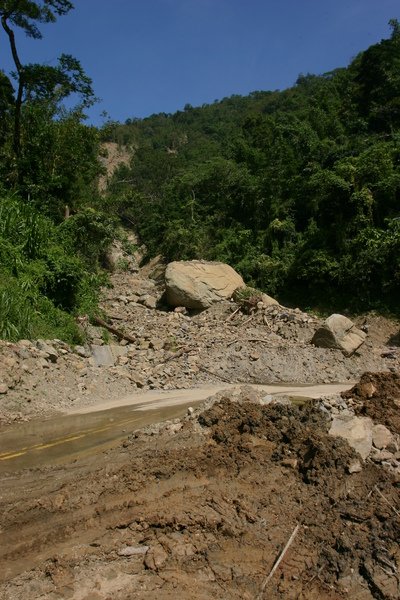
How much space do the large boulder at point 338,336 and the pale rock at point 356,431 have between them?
8316mm

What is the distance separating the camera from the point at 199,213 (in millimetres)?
30938

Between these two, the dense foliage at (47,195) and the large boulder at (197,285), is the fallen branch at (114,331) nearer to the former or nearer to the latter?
the dense foliage at (47,195)

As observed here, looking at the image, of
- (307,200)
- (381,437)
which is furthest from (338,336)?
(307,200)

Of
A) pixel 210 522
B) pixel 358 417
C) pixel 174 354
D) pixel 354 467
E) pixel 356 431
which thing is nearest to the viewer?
pixel 210 522

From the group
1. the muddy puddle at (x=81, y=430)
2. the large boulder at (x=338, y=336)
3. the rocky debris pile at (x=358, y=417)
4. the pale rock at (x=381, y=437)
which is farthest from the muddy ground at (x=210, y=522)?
the large boulder at (x=338, y=336)

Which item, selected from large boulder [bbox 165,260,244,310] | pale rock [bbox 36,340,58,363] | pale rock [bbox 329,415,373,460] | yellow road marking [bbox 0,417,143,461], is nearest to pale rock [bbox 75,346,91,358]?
pale rock [bbox 36,340,58,363]

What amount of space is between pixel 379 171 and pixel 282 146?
923cm

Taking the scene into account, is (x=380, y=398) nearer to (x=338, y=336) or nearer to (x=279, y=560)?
(x=279, y=560)

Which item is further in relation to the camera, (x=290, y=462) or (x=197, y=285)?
(x=197, y=285)

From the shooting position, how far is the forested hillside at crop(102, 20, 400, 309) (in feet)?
67.1

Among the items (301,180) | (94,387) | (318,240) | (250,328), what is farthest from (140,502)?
(301,180)

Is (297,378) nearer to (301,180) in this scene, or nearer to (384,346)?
(384,346)

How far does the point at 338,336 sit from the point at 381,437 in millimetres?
8880

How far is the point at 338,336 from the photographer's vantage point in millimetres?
14617
